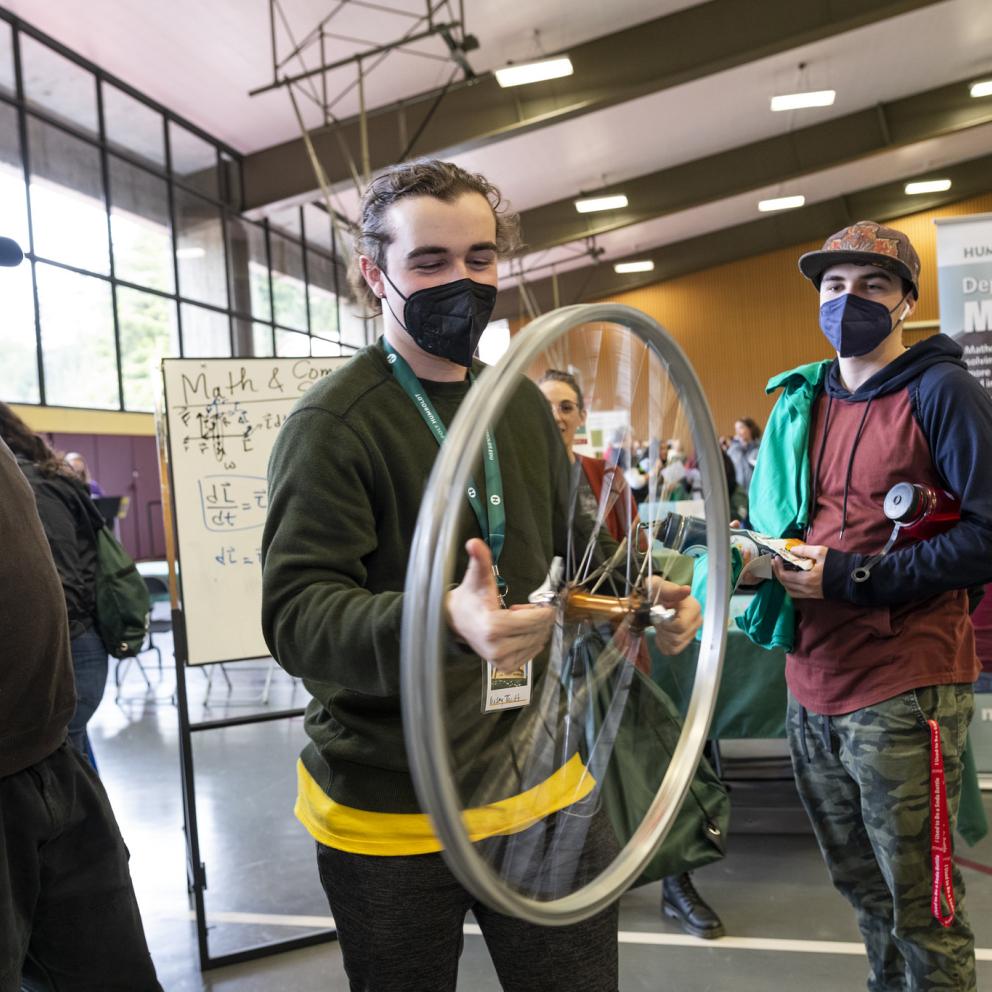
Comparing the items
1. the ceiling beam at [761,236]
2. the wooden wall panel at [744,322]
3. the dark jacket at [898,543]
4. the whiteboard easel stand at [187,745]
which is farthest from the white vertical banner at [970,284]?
the wooden wall panel at [744,322]

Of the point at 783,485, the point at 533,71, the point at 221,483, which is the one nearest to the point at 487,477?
the point at 783,485

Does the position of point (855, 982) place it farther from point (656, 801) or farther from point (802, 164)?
point (802, 164)

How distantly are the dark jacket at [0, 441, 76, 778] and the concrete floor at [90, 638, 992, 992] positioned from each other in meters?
1.46

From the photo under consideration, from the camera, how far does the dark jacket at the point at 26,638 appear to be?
4.54 ft

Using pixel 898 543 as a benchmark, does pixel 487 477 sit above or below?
above

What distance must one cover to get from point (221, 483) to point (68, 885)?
146cm

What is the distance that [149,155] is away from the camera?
10039 millimetres

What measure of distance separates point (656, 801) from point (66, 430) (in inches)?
354

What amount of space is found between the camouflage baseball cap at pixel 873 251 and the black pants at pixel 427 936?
3.94 feet

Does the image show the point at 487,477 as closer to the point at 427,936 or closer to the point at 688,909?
the point at 427,936

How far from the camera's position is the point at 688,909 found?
8.87 ft

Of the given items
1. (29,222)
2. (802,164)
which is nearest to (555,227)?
(802,164)

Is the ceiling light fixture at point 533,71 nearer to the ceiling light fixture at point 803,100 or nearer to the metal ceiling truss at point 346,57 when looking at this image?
the metal ceiling truss at point 346,57

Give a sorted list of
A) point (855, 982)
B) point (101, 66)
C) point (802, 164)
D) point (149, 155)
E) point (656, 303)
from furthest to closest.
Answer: point (656, 303) < point (802, 164) < point (149, 155) < point (101, 66) < point (855, 982)
